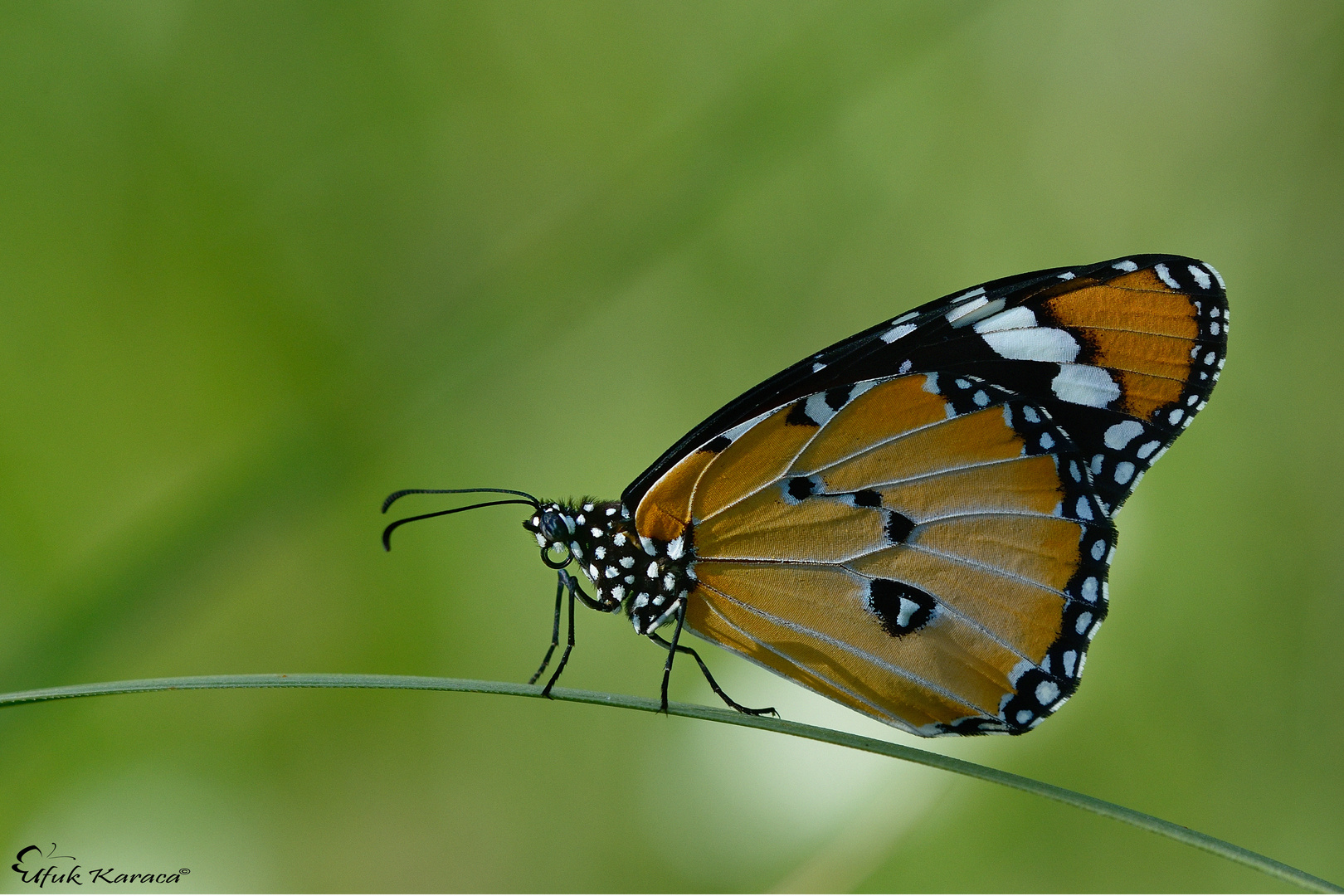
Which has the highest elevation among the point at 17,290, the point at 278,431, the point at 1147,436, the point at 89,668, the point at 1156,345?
the point at 17,290

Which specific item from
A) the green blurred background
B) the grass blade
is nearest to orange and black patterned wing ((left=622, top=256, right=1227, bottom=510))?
the green blurred background

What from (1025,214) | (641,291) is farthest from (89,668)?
(1025,214)

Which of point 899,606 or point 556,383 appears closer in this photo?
point 899,606

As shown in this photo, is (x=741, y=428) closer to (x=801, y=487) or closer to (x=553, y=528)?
(x=801, y=487)

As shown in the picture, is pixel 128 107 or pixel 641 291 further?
pixel 641 291

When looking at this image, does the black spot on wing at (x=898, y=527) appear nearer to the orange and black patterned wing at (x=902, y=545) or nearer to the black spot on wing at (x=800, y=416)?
the orange and black patterned wing at (x=902, y=545)

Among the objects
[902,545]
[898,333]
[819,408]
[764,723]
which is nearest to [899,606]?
[902,545]

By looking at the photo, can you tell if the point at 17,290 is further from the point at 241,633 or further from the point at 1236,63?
the point at 1236,63
